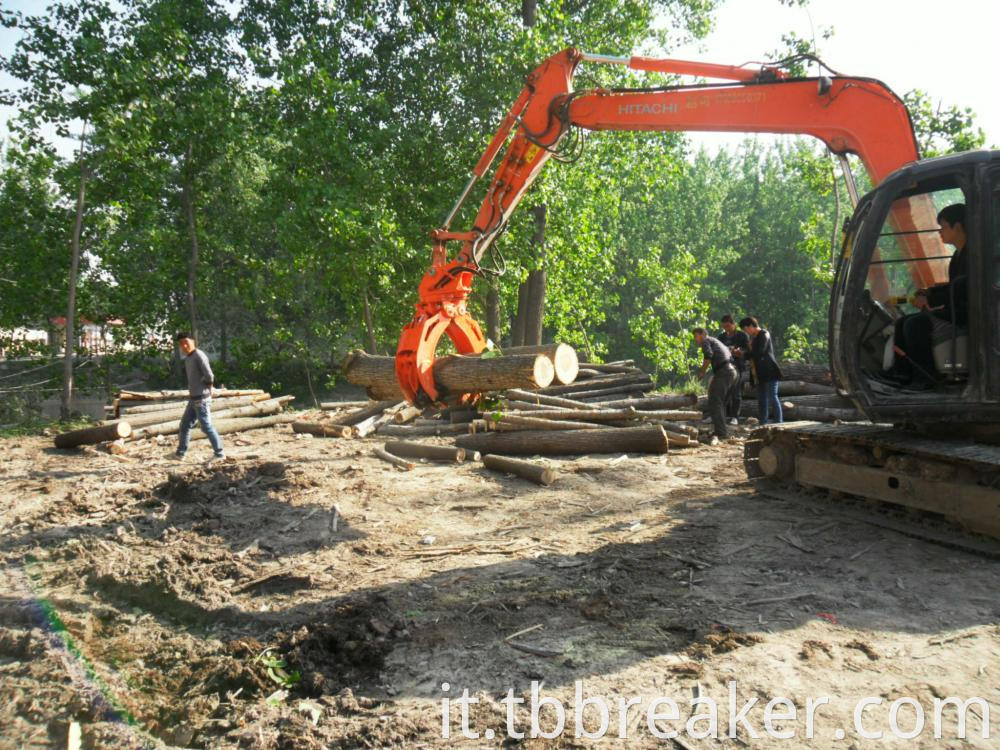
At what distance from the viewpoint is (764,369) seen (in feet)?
39.2

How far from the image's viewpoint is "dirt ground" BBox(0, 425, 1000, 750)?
3.64 m

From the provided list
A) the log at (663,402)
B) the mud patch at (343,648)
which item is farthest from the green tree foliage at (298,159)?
the mud patch at (343,648)

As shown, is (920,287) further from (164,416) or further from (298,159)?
(298,159)

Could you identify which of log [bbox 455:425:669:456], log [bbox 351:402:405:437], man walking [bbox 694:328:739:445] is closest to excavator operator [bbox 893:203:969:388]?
log [bbox 455:425:669:456]

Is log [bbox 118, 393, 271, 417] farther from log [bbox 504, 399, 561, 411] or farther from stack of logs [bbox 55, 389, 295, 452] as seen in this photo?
log [bbox 504, 399, 561, 411]

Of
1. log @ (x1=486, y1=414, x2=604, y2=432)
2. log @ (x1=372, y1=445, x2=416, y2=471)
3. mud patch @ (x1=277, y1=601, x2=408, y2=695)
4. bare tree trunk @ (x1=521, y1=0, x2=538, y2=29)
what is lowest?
mud patch @ (x1=277, y1=601, x2=408, y2=695)

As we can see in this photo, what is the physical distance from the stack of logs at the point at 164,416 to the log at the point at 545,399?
5369mm

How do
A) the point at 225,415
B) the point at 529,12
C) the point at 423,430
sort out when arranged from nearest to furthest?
the point at 423,430
the point at 225,415
the point at 529,12

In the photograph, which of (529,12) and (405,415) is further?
(529,12)

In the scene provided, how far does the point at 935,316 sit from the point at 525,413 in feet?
21.8

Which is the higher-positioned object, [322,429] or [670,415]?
[670,415]

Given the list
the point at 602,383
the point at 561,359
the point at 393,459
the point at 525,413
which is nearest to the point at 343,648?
the point at 561,359

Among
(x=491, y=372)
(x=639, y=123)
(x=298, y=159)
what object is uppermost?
(x=298, y=159)
